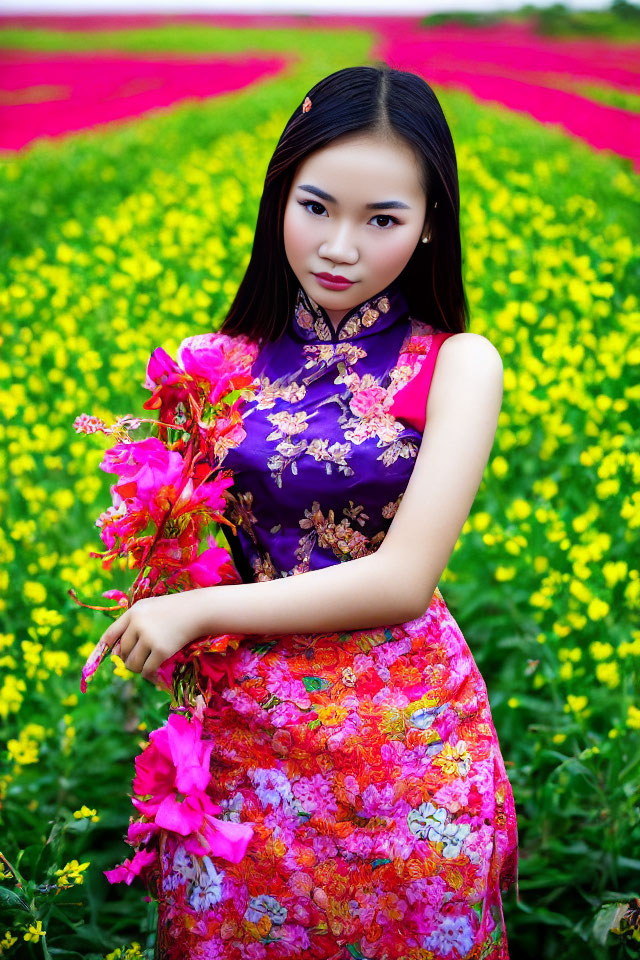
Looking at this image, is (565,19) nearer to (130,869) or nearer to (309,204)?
(309,204)

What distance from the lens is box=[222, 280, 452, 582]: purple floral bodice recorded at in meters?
1.29

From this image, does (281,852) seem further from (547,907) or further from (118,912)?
(547,907)

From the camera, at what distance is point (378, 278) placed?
132 centimetres

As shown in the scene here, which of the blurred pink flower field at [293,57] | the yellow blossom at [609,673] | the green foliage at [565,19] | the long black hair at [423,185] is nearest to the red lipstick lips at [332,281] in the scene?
the long black hair at [423,185]

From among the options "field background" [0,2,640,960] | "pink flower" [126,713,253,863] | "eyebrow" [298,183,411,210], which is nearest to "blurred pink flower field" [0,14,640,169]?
"field background" [0,2,640,960]

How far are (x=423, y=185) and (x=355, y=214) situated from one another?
11 centimetres

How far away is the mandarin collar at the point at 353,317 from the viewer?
53.8 inches

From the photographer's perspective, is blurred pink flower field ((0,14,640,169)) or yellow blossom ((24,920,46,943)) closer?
yellow blossom ((24,920,46,943))

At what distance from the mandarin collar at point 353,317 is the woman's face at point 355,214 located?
4 centimetres

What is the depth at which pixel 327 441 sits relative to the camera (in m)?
1.30

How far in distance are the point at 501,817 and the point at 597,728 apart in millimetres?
961

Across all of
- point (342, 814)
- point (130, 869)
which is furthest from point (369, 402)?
point (130, 869)

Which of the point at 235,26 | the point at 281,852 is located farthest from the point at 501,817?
the point at 235,26

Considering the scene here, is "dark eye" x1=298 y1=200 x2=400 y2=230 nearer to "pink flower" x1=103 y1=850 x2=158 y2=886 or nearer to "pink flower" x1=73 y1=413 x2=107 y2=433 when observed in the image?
"pink flower" x1=73 y1=413 x2=107 y2=433
